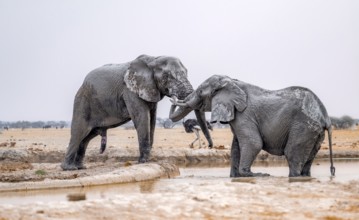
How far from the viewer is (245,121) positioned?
11.2 metres

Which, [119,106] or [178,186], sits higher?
[119,106]

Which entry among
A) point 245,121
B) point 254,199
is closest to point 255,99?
point 245,121

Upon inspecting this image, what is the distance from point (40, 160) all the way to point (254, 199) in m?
11.5

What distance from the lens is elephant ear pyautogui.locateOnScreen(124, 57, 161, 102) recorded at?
531 inches

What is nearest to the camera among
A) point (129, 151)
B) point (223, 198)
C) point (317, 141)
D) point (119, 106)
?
point (223, 198)

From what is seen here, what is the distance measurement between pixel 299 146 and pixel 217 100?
69.8 inches

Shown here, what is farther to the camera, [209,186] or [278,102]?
[278,102]

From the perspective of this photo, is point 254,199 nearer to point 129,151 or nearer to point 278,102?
point 278,102

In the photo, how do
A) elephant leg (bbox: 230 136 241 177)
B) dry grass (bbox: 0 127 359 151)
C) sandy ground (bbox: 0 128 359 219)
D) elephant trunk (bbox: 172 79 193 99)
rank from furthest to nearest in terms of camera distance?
dry grass (bbox: 0 127 359 151), elephant trunk (bbox: 172 79 193 99), elephant leg (bbox: 230 136 241 177), sandy ground (bbox: 0 128 359 219)

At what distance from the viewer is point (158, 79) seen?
1363 centimetres

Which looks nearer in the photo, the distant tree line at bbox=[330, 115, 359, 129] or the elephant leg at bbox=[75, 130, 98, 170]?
the elephant leg at bbox=[75, 130, 98, 170]

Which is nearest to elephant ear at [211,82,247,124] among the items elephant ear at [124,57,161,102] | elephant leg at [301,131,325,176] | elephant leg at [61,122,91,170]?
elephant leg at [301,131,325,176]

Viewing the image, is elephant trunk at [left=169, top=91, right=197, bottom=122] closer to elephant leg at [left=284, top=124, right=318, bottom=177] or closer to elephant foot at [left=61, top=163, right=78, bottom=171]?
elephant leg at [left=284, top=124, right=318, bottom=177]

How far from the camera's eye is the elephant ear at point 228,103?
443 inches
